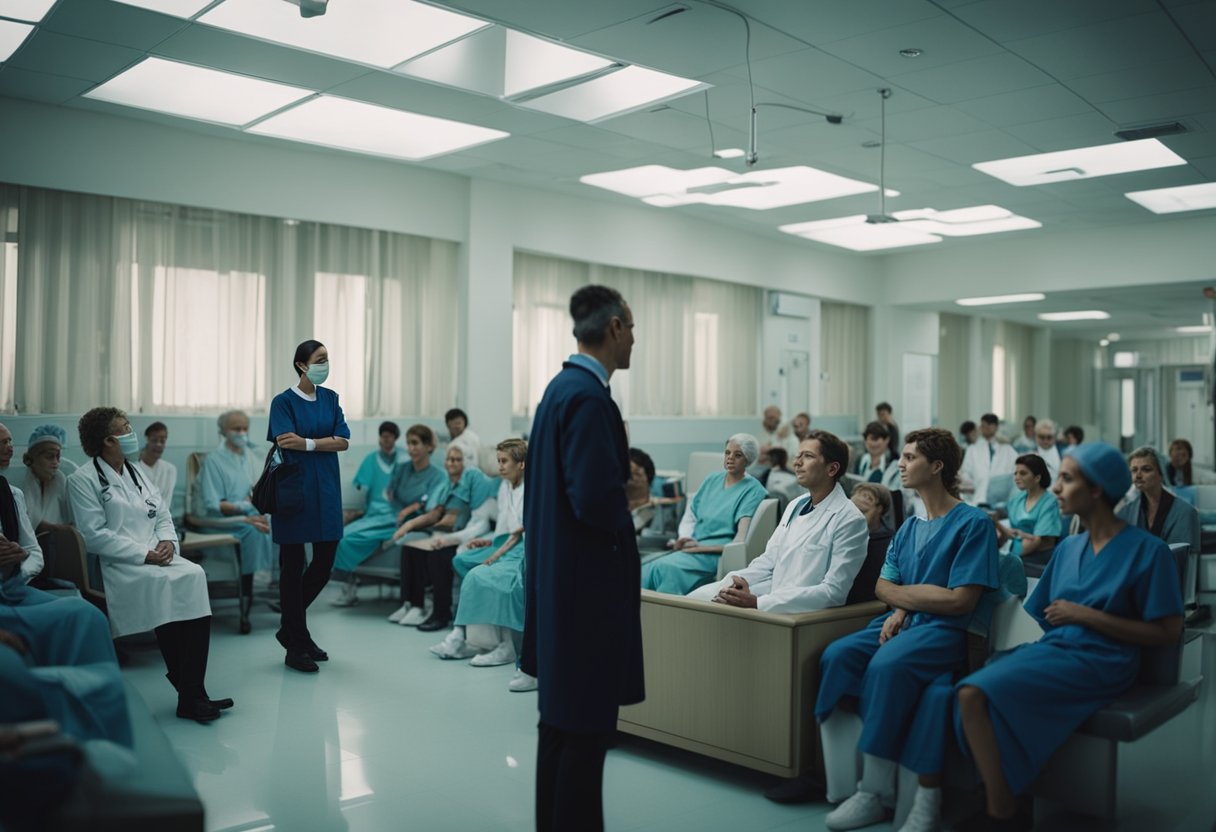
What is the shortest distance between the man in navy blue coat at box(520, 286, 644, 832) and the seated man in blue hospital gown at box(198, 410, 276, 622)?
437cm

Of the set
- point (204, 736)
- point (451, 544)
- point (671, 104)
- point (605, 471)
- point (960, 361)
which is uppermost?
point (671, 104)

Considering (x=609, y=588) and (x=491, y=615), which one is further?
(x=491, y=615)

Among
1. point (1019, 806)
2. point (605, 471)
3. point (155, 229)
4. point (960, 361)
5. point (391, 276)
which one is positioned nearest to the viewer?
point (605, 471)

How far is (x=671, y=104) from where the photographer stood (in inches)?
253

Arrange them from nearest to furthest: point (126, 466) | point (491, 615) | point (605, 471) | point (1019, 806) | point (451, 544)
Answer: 1. point (605, 471)
2. point (1019, 806)
3. point (126, 466)
4. point (491, 615)
5. point (451, 544)

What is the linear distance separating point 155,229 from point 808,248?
25.2 feet

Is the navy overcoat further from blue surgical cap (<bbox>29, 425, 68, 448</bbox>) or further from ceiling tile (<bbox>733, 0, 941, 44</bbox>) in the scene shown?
blue surgical cap (<bbox>29, 425, 68, 448</bbox>)

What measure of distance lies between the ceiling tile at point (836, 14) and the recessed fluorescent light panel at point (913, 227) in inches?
194

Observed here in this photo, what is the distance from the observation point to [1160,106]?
6.42 meters

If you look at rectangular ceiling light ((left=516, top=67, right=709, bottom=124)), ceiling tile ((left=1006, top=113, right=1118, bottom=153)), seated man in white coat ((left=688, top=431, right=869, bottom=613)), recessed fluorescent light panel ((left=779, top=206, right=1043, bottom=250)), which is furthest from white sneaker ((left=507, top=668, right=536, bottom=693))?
recessed fluorescent light panel ((left=779, top=206, right=1043, bottom=250))

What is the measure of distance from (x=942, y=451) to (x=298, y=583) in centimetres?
335

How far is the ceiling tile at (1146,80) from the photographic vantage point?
5605 millimetres

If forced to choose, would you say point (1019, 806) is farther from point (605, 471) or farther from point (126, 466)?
point (126, 466)

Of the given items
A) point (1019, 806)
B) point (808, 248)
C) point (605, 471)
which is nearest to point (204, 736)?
point (605, 471)
